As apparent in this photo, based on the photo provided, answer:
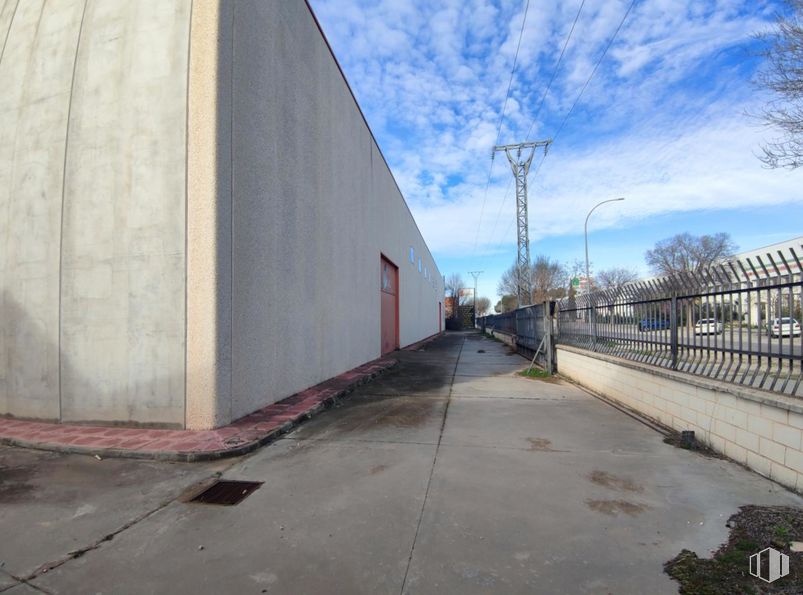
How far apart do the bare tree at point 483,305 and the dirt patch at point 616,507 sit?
10760 centimetres

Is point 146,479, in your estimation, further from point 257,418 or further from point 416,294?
point 416,294

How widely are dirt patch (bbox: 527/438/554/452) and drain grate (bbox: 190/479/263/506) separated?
3072mm

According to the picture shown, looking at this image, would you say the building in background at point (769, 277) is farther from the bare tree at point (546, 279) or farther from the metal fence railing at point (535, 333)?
the bare tree at point (546, 279)

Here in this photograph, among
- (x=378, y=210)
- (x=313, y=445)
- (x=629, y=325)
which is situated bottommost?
(x=313, y=445)

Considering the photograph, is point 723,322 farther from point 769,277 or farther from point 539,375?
point 539,375

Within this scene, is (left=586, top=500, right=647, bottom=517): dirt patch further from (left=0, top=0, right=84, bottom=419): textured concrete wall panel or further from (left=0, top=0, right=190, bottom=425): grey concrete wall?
(left=0, top=0, right=84, bottom=419): textured concrete wall panel

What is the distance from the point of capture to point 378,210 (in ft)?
51.5

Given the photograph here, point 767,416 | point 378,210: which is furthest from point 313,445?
point 378,210

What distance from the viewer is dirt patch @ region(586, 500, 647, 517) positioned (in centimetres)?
330

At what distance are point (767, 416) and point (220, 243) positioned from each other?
6190 millimetres

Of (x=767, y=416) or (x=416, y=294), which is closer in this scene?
(x=767, y=416)

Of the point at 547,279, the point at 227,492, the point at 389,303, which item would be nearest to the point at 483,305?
the point at 547,279

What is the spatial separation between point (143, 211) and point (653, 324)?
24.5ft

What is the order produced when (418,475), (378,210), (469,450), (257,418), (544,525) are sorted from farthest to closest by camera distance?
(378,210) < (257,418) < (469,450) < (418,475) < (544,525)
